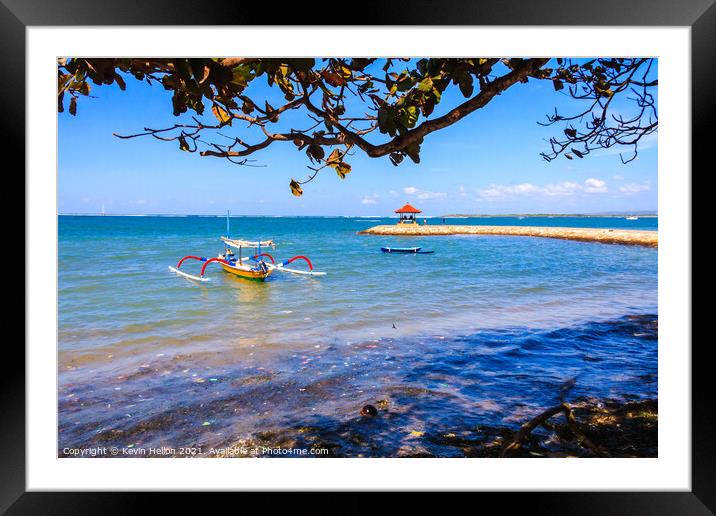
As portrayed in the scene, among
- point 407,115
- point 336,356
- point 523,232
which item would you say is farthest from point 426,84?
point 523,232

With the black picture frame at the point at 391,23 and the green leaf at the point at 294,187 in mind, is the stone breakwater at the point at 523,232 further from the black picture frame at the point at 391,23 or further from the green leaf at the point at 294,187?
the green leaf at the point at 294,187

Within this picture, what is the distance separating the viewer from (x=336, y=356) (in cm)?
541

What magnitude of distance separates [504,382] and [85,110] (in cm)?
1572

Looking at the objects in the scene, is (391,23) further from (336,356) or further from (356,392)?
(336,356)

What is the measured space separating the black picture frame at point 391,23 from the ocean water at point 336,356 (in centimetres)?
148

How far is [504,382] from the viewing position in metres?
3.95

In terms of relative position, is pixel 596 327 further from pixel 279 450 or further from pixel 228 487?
pixel 228 487

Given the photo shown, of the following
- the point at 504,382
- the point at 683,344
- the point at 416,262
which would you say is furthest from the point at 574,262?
the point at 683,344

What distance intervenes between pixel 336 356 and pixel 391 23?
184 inches

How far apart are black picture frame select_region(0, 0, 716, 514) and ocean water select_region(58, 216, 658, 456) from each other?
148 centimetres

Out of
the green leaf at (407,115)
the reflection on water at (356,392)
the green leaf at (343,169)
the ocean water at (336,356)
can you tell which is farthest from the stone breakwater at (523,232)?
the green leaf at (407,115)

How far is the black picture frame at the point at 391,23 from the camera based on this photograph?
3.81 ft

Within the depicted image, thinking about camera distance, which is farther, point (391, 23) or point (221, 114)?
point (221, 114)

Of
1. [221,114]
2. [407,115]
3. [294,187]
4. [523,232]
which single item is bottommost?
[294,187]
